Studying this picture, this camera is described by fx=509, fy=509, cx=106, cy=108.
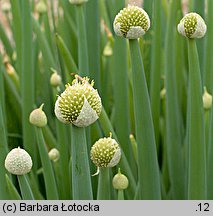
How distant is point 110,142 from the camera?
0.64 meters

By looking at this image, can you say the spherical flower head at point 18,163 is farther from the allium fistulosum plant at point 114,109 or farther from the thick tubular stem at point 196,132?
the thick tubular stem at point 196,132

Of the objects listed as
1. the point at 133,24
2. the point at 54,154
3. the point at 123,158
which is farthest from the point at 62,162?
the point at 133,24

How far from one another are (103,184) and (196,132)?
6.2 inches

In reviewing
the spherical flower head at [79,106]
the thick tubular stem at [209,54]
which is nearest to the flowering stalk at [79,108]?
the spherical flower head at [79,106]

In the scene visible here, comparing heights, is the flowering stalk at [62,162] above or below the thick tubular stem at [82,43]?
below

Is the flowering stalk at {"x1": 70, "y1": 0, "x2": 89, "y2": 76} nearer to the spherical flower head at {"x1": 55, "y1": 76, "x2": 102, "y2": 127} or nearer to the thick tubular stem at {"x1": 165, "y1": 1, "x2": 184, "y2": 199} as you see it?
the thick tubular stem at {"x1": 165, "y1": 1, "x2": 184, "y2": 199}

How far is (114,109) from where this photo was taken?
46.6 inches

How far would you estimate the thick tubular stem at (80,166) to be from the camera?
1.97 ft

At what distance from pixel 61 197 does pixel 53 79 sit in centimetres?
24

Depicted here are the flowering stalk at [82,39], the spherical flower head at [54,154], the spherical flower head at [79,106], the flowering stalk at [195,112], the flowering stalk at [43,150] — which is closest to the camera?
the spherical flower head at [79,106]

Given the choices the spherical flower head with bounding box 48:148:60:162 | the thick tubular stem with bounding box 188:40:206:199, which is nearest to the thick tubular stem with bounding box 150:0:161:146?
the spherical flower head with bounding box 48:148:60:162

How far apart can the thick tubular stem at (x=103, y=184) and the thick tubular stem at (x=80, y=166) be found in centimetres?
3

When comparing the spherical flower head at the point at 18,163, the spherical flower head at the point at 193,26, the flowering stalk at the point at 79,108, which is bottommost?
the spherical flower head at the point at 18,163

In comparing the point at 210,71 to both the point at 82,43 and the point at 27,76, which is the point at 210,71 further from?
the point at 27,76
